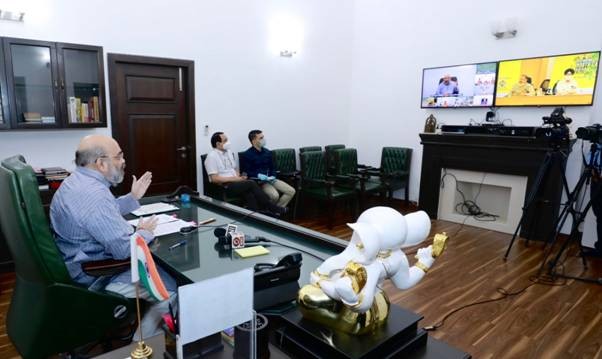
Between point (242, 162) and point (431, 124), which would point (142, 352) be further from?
point (431, 124)

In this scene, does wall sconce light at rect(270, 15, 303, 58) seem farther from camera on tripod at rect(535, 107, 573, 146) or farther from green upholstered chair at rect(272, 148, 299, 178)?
camera on tripod at rect(535, 107, 573, 146)

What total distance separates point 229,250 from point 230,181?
253 centimetres

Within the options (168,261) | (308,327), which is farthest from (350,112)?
(308,327)

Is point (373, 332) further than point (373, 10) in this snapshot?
No

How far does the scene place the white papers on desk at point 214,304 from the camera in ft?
2.26

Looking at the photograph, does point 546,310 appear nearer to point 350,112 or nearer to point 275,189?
point 275,189

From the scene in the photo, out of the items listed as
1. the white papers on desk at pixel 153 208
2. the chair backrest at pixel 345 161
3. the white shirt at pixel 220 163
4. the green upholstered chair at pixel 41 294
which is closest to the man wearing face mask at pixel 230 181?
the white shirt at pixel 220 163

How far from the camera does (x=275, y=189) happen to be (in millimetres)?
4492

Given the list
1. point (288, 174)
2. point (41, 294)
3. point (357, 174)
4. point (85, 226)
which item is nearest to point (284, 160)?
point (288, 174)

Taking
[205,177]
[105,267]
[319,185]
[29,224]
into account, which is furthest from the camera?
[319,185]

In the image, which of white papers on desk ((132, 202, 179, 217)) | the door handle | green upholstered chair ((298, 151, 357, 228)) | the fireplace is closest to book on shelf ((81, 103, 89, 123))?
the door handle

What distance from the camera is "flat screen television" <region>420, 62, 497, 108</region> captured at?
15.0 feet

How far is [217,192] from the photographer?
4.33 m

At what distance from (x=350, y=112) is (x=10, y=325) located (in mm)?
5373
